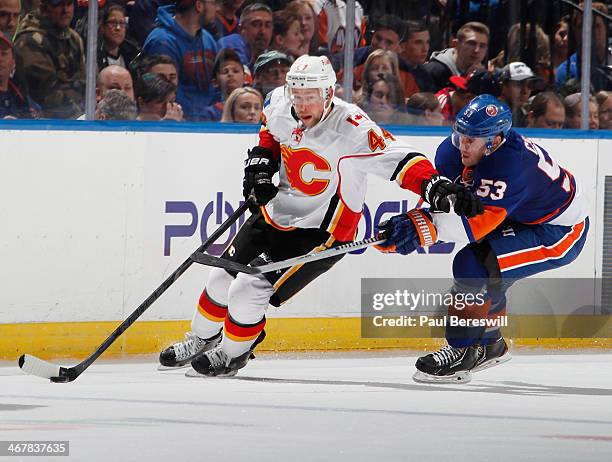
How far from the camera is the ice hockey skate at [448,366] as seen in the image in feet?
16.1

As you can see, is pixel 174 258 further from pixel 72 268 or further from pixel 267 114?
pixel 267 114

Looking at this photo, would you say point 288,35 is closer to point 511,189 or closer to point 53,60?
point 53,60

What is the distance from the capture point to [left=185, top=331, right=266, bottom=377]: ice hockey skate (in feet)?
15.9

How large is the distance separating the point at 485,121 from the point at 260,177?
828 mm

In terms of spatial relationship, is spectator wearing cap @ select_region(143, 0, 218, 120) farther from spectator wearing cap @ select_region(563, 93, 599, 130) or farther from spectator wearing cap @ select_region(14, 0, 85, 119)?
spectator wearing cap @ select_region(563, 93, 599, 130)

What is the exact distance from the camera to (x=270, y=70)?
5539 millimetres

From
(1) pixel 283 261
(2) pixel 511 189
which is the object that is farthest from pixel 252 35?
(2) pixel 511 189

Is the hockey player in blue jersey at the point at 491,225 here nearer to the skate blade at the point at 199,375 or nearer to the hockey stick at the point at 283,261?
the hockey stick at the point at 283,261

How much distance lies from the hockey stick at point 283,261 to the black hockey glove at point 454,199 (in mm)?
303

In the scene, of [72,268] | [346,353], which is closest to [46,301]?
[72,268]

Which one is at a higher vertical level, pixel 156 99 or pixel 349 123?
pixel 156 99

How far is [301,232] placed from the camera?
496 cm

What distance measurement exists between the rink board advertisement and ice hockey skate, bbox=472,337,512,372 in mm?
852

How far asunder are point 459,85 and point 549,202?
1.04 m
